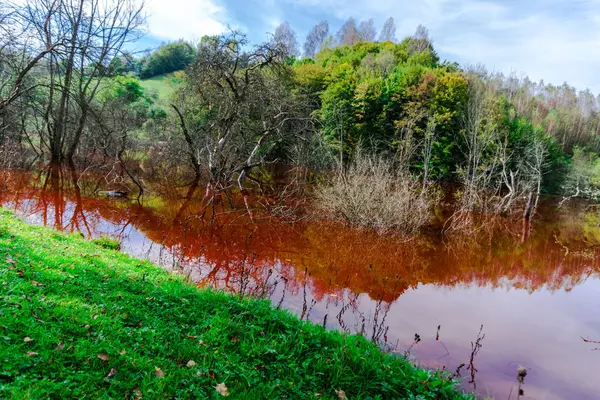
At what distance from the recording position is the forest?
15039 mm

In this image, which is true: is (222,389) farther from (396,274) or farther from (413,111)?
(413,111)

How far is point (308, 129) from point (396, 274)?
942cm

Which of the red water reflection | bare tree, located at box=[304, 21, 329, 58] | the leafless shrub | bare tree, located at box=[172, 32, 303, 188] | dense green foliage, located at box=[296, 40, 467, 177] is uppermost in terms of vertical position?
bare tree, located at box=[304, 21, 329, 58]

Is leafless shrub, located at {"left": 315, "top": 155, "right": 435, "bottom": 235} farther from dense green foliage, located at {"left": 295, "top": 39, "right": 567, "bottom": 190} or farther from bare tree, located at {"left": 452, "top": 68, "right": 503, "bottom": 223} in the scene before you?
dense green foliage, located at {"left": 295, "top": 39, "right": 567, "bottom": 190}

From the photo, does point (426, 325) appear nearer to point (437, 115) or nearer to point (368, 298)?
point (368, 298)

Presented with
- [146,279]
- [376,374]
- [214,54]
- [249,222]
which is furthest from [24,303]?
[214,54]

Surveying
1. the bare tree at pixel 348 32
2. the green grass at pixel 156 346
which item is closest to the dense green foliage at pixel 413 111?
the green grass at pixel 156 346

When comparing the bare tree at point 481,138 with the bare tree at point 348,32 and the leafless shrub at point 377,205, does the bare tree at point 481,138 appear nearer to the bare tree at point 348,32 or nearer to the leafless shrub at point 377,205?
the leafless shrub at point 377,205

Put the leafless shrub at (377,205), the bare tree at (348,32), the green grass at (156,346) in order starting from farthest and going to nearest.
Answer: the bare tree at (348,32), the leafless shrub at (377,205), the green grass at (156,346)

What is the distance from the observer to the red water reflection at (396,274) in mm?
6520

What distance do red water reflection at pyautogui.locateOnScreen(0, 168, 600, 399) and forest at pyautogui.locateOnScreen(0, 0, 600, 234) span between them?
7.19 feet

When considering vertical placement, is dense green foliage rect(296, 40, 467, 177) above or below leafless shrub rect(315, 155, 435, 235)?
above

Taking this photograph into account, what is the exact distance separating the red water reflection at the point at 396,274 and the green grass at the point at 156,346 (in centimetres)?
118

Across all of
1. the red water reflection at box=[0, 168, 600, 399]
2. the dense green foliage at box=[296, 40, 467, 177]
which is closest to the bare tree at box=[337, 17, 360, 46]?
the dense green foliage at box=[296, 40, 467, 177]
